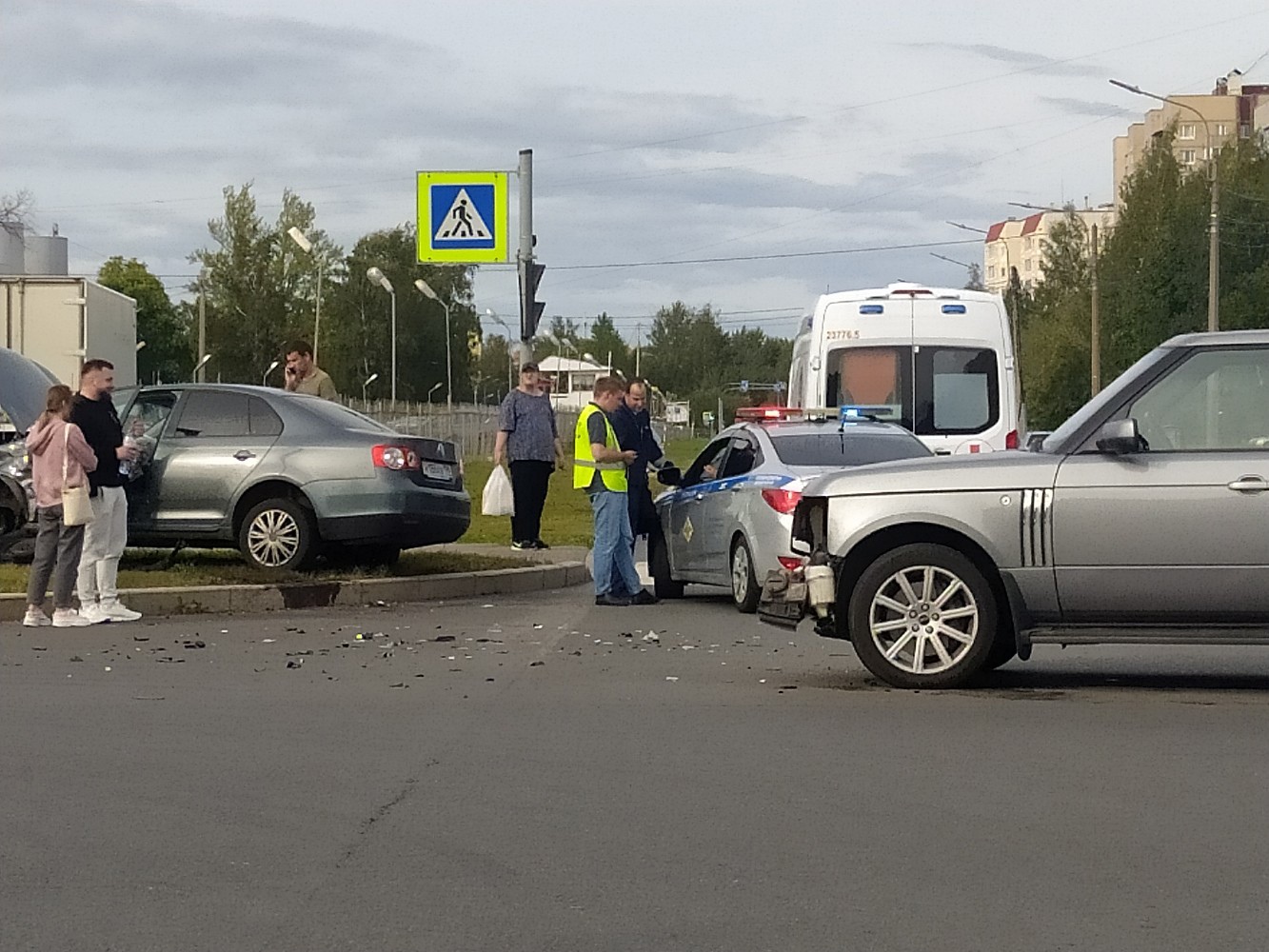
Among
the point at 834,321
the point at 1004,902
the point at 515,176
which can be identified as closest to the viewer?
the point at 1004,902

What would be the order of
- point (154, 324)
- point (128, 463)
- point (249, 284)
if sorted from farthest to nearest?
point (154, 324)
point (249, 284)
point (128, 463)

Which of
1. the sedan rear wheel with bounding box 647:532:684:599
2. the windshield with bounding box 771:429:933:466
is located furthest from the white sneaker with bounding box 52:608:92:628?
the windshield with bounding box 771:429:933:466

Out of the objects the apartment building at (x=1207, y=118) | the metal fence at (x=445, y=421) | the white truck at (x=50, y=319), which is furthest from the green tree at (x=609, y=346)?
the white truck at (x=50, y=319)

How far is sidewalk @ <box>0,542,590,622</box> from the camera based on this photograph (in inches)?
575

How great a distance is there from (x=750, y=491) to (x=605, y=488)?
1474 mm

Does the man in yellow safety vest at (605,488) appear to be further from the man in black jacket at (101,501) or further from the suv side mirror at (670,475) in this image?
the man in black jacket at (101,501)

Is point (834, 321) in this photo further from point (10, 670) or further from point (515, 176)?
point (10, 670)

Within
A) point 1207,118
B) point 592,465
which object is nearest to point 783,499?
point 592,465

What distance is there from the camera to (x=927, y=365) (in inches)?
840

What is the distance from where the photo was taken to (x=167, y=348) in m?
122

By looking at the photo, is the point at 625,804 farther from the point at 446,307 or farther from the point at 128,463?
the point at 446,307

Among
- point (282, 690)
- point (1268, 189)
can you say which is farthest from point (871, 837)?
point (1268, 189)

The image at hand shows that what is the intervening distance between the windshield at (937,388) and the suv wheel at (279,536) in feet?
24.4

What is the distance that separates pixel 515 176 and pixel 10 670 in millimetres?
13652
